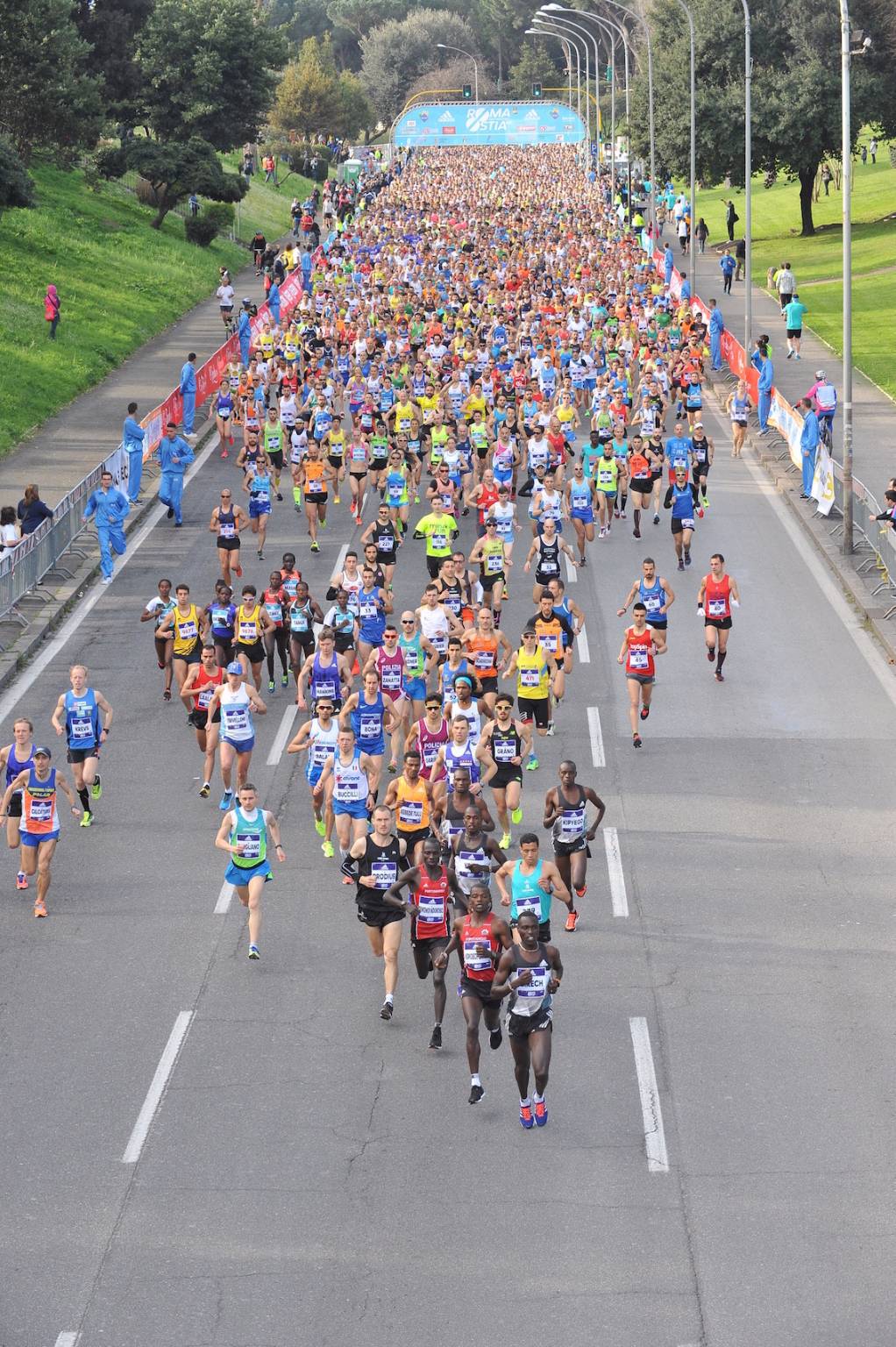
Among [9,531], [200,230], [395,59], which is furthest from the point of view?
[395,59]

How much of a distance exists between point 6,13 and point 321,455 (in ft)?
91.2

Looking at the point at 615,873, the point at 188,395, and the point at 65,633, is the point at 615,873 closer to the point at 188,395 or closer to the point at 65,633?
the point at 65,633

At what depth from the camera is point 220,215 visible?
63.9m

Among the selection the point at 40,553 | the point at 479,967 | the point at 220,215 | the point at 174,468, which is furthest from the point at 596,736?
the point at 220,215

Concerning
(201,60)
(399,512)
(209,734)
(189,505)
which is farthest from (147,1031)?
(201,60)

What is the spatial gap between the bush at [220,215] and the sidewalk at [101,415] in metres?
10.7

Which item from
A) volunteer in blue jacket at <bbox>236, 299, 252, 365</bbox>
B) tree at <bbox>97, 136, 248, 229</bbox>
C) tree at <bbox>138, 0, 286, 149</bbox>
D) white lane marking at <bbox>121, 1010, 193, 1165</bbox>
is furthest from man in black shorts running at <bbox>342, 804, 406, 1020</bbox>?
tree at <bbox>138, 0, 286, 149</bbox>

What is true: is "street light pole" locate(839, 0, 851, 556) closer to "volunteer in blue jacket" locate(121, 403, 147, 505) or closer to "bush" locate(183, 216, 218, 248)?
"volunteer in blue jacket" locate(121, 403, 147, 505)

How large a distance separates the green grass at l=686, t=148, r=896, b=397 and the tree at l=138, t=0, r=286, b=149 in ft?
54.2

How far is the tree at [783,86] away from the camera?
64.8m

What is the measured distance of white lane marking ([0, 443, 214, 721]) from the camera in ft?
71.6

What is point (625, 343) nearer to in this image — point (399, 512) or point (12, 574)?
point (399, 512)

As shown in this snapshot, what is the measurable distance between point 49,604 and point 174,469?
4432mm

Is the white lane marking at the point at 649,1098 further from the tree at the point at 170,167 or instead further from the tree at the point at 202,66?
the tree at the point at 202,66
